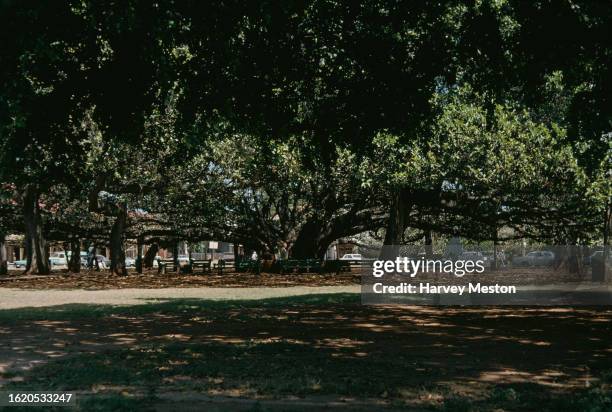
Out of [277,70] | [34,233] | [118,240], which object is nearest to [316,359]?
[277,70]

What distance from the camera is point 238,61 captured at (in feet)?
36.7

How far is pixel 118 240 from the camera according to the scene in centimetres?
3372

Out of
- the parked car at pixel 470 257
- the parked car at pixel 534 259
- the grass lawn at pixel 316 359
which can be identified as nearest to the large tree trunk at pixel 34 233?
the grass lawn at pixel 316 359

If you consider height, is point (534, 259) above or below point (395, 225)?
below

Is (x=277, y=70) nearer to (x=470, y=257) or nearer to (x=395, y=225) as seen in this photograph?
(x=395, y=225)

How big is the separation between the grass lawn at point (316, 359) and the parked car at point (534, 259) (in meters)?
28.9

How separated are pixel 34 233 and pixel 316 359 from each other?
2873 cm

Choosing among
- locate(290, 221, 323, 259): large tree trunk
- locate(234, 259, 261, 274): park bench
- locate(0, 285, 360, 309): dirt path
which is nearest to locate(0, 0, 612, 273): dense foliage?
locate(0, 285, 360, 309): dirt path

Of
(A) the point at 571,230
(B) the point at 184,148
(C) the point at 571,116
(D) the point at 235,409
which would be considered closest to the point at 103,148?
(B) the point at 184,148

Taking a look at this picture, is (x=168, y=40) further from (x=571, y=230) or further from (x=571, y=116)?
(x=571, y=230)

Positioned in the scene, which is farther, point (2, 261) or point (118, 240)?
point (2, 261)

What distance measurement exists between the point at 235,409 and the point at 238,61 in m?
6.69

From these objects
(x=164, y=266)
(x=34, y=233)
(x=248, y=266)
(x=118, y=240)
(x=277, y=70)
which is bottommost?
(x=248, y=266)

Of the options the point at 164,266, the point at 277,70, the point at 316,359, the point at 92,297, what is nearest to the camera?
the point at 316,359
